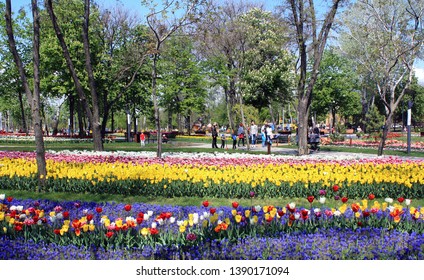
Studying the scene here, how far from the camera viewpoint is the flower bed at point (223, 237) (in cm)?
431

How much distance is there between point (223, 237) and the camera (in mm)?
4754

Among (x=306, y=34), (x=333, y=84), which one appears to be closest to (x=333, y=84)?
(x=333, y=84)

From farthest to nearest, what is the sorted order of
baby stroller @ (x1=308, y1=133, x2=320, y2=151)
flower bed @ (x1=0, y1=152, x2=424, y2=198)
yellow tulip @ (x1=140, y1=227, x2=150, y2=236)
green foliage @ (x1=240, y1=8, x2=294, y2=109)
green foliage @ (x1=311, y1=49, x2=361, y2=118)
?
1. green foliage @ (x1=311, y1=49, x2=361, y2=118)
2. green foliage @ (x1=240, y1=8, x2=294, y2=109)
3. baby stroller @ (x1=308, y1=133, x2=320, y2=151)
4. flower bed @ (x1=0, y1=152, x2=424, y2=198)
5. yellow tulip @ (x1=140, y1=227, x2=150, y2=236)

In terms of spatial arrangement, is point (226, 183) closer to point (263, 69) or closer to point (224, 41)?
point (224, 41)

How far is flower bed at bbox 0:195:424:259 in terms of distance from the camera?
170 inches

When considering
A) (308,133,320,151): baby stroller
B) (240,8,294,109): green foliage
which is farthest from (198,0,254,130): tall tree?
(308,133,320,151): baby stroller

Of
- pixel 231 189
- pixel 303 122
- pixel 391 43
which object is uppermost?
pixel 391 43

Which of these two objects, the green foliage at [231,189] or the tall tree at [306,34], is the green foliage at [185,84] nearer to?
the tall tree at [306,34]

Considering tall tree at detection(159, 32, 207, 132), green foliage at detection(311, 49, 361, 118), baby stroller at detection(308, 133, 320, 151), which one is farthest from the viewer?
green foliage at detection(311, 49, 361, 118)

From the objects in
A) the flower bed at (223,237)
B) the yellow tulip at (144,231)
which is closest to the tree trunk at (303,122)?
the flower bed at (223,237)

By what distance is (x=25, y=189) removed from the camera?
9594 millimetres

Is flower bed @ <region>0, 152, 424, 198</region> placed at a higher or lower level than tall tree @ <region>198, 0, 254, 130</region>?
lower

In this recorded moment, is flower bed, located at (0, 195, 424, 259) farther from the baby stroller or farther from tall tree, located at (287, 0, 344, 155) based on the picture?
the baby stroller
